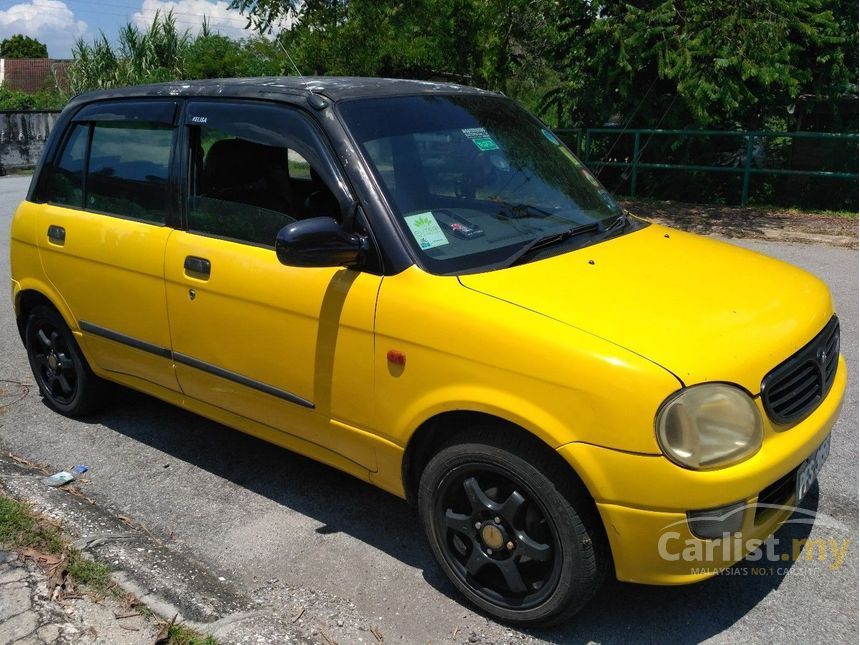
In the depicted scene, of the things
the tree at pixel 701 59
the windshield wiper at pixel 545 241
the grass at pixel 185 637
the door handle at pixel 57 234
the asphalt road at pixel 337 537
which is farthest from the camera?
the tree at pixel 701 59

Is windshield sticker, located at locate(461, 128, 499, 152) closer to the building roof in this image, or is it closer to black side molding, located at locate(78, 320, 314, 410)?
the building roof

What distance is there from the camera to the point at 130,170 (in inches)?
165

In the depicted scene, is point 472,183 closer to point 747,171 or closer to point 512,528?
point 512,528

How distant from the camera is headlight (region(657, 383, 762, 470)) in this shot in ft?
8.20

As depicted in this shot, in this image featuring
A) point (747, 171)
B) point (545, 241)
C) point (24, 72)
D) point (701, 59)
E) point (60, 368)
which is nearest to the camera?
point (545, 241)

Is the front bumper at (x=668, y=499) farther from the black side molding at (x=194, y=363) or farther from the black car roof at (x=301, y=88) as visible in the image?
the black car roof at (x=301, y=88)

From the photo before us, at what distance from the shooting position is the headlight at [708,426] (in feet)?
8.20

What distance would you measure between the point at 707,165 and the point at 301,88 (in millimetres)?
11250

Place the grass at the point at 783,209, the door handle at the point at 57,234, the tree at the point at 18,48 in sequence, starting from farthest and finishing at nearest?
1. the tree at the point at 18,48
2. the grass at the point at 783,209
3. the door handle at the point at 57,234

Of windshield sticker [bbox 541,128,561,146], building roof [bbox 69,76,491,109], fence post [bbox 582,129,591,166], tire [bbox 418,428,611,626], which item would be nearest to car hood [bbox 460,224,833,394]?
tire [bbox 418,428,611,626]

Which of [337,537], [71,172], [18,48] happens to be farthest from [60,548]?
[18,48]

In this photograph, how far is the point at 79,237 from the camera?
14.3ft

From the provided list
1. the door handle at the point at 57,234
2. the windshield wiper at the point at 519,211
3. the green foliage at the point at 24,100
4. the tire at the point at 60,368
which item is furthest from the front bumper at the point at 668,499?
the green foliage at the point at 24,100

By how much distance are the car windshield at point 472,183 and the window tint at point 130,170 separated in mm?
1148
